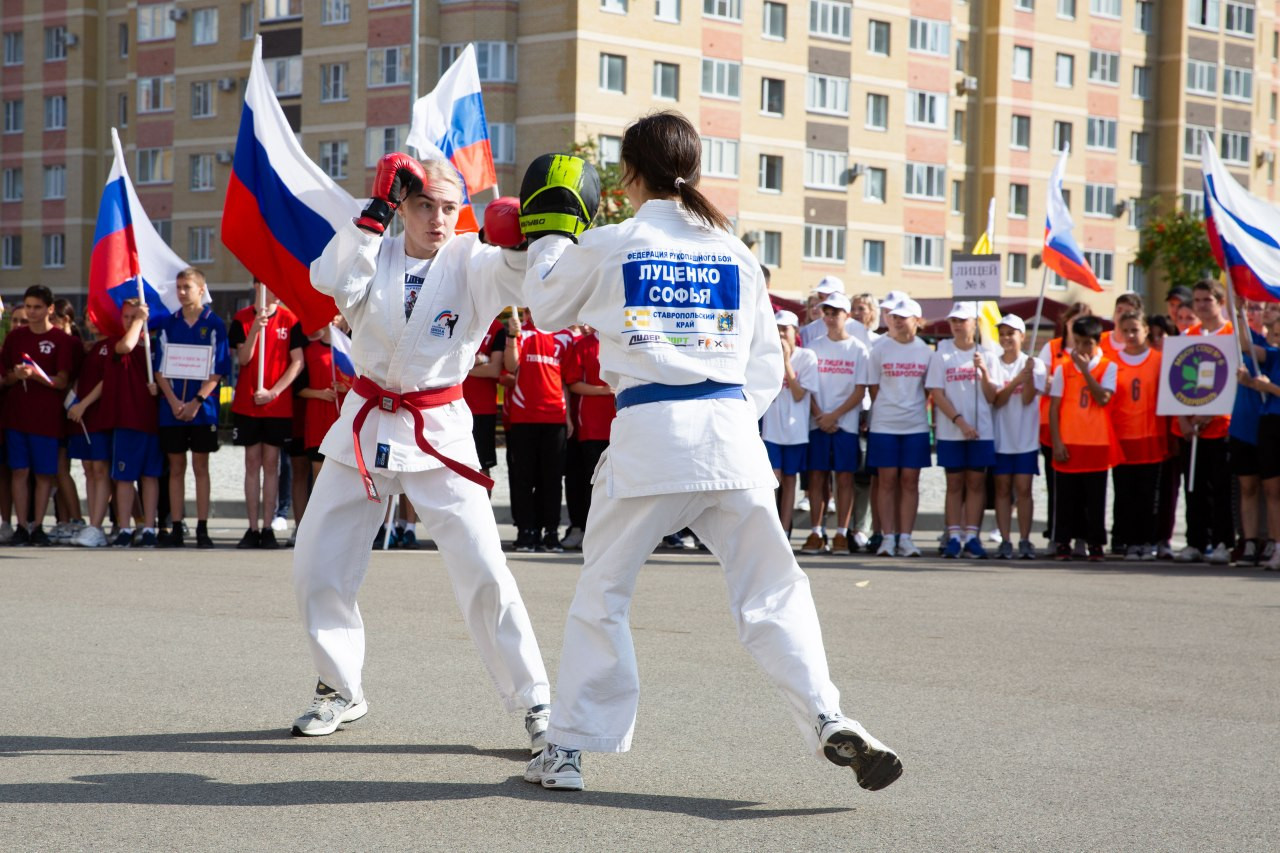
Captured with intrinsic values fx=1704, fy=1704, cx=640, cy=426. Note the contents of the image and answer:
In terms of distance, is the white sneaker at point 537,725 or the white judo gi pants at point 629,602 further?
the white sneaker at point 537,725

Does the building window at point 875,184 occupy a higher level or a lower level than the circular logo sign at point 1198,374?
higher

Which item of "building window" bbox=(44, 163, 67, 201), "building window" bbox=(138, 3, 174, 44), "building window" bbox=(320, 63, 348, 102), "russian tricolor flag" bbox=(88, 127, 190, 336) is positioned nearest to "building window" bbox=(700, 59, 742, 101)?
"building window" bbox=(320, 63, 348, 102)

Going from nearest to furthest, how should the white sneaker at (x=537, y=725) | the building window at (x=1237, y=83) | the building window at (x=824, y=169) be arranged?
the white sneaker at (x=537, y=725), the building window at (x=824, y=169), the building window at (x=1237, y=83)

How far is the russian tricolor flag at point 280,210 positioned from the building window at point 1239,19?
73.0m

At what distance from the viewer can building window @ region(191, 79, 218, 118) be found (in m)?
69.1

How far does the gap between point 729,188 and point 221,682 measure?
5666 cm

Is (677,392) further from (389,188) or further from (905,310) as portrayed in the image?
(905,310)

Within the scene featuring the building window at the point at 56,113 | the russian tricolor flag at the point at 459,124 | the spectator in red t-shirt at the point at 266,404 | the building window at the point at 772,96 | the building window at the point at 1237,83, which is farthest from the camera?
the building window at the point at 1237,83

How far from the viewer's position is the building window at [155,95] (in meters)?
70.9

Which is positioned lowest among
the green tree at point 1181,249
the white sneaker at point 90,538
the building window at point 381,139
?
the white sneaker at point 90,538

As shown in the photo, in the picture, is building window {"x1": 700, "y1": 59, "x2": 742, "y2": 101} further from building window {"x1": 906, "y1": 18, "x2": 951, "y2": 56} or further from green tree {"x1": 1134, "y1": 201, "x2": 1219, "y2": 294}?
green tree {"x1": 1134, "y1": 201, "x2": 1219, "y2": 294}

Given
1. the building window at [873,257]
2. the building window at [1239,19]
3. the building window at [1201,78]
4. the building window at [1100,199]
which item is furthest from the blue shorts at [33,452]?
the building window at [1239,19]

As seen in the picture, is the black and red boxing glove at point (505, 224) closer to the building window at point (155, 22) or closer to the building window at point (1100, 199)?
the building window at point (155, 22)

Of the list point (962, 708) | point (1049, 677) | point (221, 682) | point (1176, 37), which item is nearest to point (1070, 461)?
point (1049, 677)
